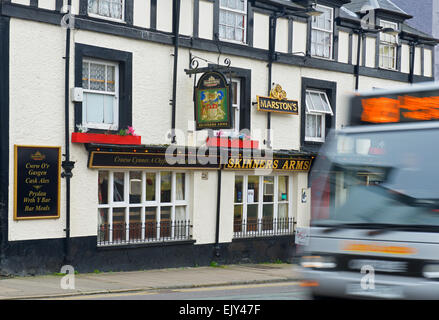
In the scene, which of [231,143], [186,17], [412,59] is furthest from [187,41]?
[412,59]

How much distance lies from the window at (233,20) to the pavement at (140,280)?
257 inches

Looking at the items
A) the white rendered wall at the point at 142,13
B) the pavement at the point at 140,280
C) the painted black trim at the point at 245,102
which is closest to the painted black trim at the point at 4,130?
the pavement at the point at 140,280

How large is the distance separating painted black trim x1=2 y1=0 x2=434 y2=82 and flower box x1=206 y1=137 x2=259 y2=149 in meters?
2.46

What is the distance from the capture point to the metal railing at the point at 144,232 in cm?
1728

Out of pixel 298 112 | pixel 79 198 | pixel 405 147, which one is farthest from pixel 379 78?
pixel 405 147

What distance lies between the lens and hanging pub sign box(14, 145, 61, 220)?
1537cm

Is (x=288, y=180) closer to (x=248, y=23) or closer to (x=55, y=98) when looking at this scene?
(x=248, y=23)

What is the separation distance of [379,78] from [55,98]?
12.7 metres

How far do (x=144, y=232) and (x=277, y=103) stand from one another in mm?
5909

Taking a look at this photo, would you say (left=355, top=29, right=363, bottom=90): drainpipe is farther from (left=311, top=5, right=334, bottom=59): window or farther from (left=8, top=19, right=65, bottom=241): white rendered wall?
(left=8, top=19, right=65, bottom=241): white rendered wall

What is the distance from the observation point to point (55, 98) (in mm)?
16047

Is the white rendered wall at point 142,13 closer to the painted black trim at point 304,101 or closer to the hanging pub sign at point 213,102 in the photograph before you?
the hanging pub sign at point 213,102

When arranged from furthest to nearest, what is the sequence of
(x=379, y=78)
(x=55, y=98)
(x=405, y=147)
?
(x=379, y=78), (x=55, y=98), (x=405, y=147)

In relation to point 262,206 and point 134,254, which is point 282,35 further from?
point 134,254
